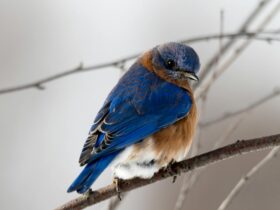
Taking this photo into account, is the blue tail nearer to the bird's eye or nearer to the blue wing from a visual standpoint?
the blue wing

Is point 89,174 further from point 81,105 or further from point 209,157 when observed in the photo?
point 81,105

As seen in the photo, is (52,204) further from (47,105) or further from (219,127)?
(219,127)

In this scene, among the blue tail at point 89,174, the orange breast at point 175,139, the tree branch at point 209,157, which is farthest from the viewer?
the orange breast at point 175,139

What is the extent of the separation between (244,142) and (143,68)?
145 cm

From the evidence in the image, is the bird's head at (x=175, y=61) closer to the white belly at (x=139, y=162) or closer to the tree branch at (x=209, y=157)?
the white belly at (x=139, y=162)

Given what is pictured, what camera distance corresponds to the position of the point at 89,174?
4.13 meters

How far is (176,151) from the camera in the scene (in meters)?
4.64

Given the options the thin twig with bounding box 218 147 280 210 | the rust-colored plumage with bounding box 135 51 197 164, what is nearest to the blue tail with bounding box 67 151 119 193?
the rust-colored plumage with bounding box 135 51 197 164

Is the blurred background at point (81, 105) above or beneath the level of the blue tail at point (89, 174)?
beneath

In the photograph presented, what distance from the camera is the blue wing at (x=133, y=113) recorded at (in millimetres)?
4375

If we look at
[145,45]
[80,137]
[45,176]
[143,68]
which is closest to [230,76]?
[145,45]

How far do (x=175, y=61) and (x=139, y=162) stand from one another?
85 cm

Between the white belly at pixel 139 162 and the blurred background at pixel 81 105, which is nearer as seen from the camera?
the white belly at pixel 139 162

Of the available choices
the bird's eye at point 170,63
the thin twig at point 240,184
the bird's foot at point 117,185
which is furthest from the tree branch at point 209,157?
the bird's eye at point 170,63
